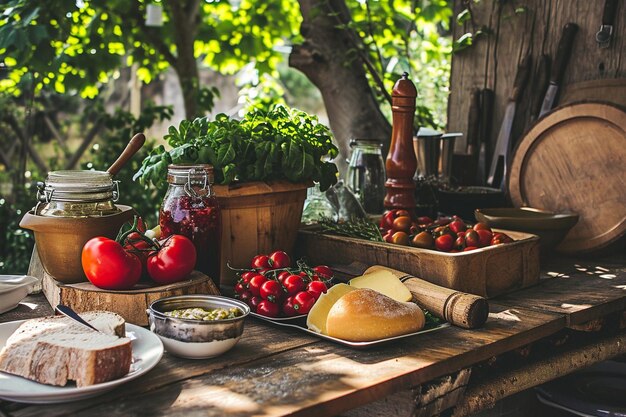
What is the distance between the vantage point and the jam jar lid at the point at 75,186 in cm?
197

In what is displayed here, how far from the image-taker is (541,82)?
336 centimetres

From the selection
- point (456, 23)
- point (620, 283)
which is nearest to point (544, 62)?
point (456, 23)

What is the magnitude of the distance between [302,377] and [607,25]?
2290 mm

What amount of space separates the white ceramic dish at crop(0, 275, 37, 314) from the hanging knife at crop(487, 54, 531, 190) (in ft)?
6.95

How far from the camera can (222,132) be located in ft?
7.61

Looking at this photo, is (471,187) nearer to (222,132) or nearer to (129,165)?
(222,132)

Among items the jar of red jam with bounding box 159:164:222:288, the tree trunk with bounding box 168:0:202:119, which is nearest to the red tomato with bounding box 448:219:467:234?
the jar of red jam with bounding box 159:164:222:288

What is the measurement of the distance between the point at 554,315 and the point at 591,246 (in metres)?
0.93

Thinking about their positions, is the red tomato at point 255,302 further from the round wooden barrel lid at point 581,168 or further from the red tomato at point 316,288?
the round wooden barrel lid at point 581,168

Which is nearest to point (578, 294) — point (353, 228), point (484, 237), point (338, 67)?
point (484, 237)

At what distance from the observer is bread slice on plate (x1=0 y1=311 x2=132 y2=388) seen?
1430 mm

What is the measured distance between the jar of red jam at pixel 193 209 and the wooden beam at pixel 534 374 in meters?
0.82

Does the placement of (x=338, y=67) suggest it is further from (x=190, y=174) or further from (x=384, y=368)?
(x=384, y=368)

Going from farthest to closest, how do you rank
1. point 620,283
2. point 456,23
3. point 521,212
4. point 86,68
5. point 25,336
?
point 86,68 < point 456,23 < point 521,212 < point 620,283 < point 25,336
